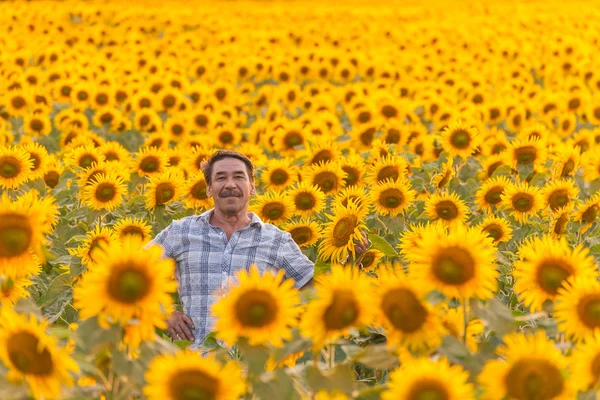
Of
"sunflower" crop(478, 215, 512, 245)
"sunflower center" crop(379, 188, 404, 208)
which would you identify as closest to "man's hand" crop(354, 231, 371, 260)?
"sunflower" crop(478, 215, 512, 245)

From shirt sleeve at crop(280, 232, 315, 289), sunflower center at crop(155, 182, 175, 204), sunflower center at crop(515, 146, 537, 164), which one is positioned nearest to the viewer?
shirt sleeve at crop(280, 232, 315, 289)

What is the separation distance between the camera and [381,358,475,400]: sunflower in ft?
8.25

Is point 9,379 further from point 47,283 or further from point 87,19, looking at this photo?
point 87,19

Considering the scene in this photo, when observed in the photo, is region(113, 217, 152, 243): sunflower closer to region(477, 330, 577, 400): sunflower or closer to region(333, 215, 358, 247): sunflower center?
region(333, 215, 358, 247): sunflower center

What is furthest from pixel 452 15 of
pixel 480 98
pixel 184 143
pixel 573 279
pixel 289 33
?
pixel 573 279

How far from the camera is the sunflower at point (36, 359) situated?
2.52m

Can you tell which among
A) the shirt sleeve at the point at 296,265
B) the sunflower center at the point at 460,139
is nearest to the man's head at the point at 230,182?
the shirt sleeve at the point at 296,265

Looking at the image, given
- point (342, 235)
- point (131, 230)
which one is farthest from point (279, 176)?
point (342, 235)

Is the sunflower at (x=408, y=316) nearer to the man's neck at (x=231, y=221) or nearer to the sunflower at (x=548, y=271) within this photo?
the sunflower at (x=548, y=271)

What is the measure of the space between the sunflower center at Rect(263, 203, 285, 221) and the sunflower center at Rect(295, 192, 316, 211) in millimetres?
121

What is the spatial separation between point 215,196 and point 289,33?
47.3 feet

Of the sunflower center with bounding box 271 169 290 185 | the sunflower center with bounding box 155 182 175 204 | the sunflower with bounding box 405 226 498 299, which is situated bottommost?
the sunflower with bounding box 405 226 498 299

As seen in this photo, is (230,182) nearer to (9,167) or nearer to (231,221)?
(231,221)

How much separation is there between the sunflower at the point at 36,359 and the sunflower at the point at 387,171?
4.33m
